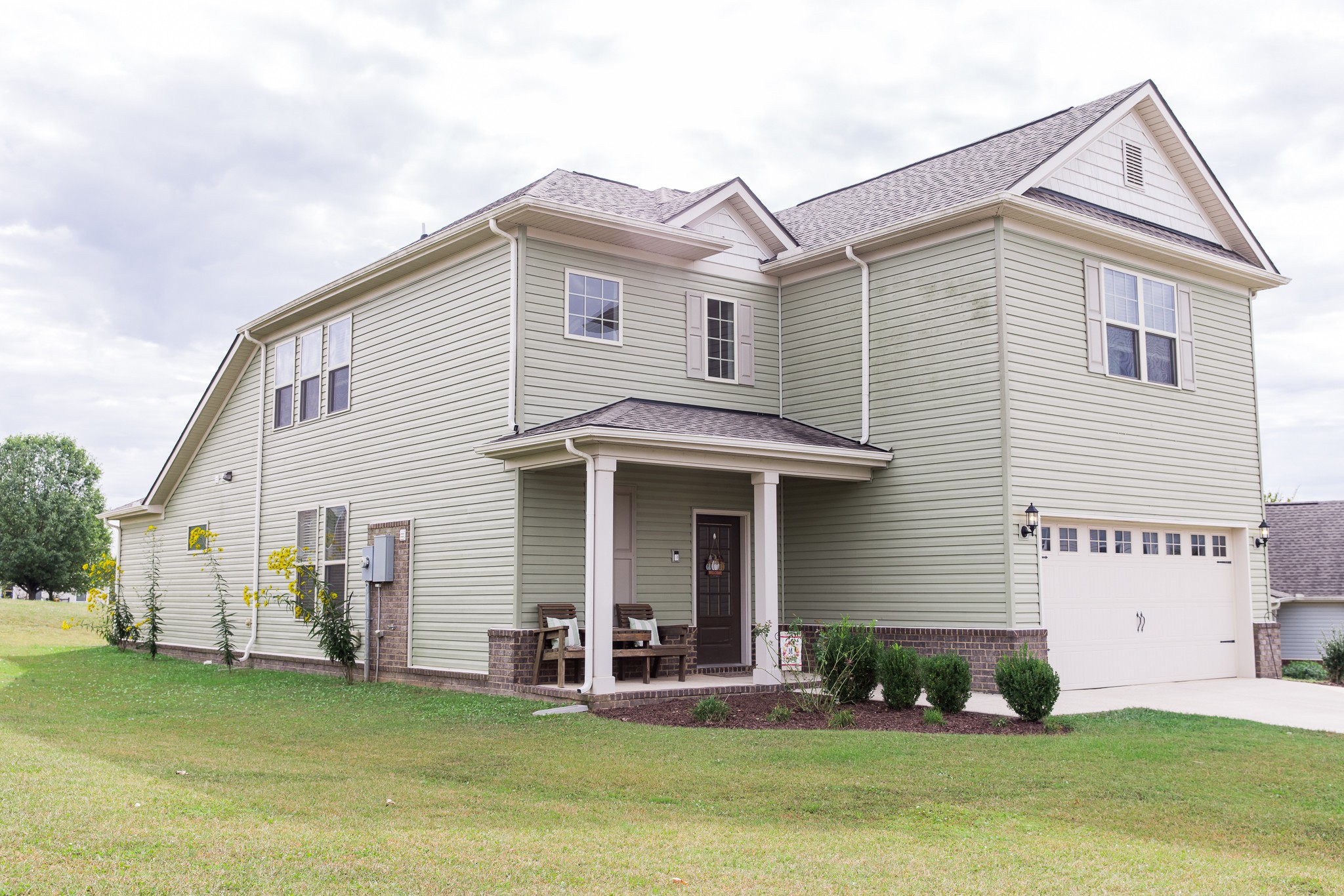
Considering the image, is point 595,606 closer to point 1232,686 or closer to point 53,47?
point 1232,686

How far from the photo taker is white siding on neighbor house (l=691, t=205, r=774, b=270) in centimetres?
1552

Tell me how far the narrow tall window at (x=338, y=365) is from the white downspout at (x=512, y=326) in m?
4.55

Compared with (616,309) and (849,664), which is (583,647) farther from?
(616,309)

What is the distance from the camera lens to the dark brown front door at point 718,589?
1502cm

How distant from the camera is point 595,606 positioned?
12047mm

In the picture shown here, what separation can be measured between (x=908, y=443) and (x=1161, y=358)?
415 centimetres

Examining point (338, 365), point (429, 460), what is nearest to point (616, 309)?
point (429, 460)

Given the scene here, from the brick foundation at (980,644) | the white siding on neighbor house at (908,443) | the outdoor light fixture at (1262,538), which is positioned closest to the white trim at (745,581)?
the white siding on neighbor house at (908,443)

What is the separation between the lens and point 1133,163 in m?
15.9

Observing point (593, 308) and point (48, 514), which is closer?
point (593, 308)

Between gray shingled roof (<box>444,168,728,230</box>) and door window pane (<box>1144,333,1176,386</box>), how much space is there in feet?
20.6

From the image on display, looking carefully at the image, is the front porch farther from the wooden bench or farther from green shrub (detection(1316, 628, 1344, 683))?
green shrub (detection(1316, 628, 1344, 683))

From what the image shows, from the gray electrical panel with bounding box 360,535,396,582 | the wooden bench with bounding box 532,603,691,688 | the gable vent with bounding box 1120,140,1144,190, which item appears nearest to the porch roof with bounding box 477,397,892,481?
the wooden bench with bounding box 532,603,691,688

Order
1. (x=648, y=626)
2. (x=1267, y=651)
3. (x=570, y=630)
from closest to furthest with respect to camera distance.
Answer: (x=570, y=630), (x=648, y=626), (x=1267, y=651)
